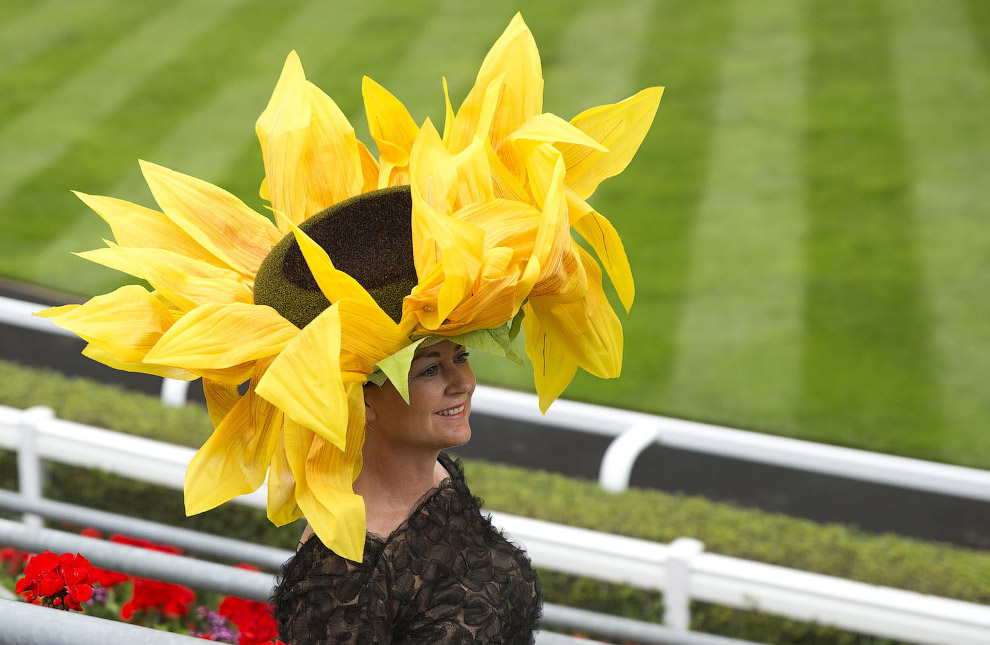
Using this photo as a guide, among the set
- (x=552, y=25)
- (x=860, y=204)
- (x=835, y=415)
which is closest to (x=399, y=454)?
(x=835, y=415)

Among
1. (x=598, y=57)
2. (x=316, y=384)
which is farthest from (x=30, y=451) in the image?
(x=598, y=57)

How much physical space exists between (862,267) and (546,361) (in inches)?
230

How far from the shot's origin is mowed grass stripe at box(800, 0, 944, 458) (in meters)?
6.47

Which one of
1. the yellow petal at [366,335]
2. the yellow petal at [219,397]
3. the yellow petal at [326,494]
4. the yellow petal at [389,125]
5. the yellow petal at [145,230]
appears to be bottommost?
the yellow petal at [326,494]

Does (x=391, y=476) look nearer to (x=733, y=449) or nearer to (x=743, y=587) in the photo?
(x=743, y=587)

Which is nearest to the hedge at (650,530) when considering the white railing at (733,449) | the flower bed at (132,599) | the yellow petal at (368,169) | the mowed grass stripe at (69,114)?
the white railing at (733,449)

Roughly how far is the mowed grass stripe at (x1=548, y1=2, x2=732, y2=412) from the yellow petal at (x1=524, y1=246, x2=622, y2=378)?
4.42m

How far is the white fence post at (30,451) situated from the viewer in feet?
14.8

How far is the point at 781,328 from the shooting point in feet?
23.7

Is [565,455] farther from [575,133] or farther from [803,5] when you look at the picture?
[803,5]

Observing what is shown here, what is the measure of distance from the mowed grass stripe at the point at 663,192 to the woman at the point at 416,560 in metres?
4.60

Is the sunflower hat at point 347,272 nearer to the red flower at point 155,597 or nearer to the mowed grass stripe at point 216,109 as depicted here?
the red flower at point 155,597

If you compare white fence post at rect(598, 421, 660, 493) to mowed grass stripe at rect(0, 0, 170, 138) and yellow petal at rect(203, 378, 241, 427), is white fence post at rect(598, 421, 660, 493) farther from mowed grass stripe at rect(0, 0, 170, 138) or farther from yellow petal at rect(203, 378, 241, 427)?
mowed grass stripe at rect(0, 0, 170, 138)

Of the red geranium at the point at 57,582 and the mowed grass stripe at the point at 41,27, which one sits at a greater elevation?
the mowed grass stripe at the point at 41,27
